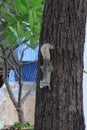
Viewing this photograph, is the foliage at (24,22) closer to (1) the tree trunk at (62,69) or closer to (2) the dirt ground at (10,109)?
(1) the tree trunk at (62,69)

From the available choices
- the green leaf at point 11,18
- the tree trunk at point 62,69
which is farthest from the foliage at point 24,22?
the tree trunk at point 62,69

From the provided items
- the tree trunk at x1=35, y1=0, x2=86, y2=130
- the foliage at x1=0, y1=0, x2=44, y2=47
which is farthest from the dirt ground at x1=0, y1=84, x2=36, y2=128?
the tree trunk at x1=35, y1=0, x2=86, y2=130

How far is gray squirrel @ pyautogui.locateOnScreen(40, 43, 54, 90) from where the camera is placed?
112cm

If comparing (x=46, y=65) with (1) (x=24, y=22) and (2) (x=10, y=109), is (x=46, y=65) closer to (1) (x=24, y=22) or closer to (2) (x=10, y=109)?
(1) (x=24, y=22)

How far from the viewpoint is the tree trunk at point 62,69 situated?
112 centimetres

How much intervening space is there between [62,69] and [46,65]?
2.2 inches

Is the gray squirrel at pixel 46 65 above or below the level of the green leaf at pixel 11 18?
below

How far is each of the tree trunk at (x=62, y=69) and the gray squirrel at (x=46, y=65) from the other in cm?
1

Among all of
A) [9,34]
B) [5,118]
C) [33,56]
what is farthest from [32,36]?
[5,118]

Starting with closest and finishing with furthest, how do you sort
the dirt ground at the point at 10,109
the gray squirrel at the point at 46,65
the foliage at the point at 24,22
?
the gray squirrel at the point at 46,65 → the foliage at the point at 24,22 → the dirt ground at the point at 10,109

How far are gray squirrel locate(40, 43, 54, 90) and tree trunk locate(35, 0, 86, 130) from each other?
13mm

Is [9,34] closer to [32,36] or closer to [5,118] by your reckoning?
[32,36]

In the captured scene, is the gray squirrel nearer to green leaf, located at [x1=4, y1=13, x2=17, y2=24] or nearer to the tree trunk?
the tree trunk

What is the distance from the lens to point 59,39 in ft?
3.70
